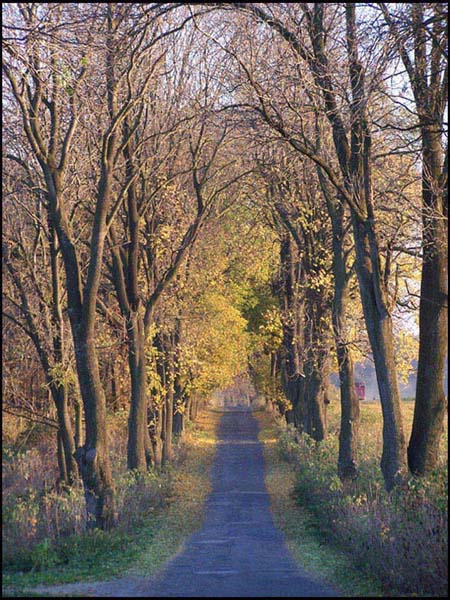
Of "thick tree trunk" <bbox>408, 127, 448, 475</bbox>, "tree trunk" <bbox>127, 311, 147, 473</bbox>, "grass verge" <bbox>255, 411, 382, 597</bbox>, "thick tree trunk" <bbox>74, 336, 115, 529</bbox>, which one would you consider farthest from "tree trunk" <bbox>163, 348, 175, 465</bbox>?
"thick tree trunk" <bbox>408, 127, 448, 475</bbox>

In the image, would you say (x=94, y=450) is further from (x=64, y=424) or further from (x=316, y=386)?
(x=316, y=386)

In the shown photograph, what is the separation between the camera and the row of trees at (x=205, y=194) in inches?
620

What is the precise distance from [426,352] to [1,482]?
732cm

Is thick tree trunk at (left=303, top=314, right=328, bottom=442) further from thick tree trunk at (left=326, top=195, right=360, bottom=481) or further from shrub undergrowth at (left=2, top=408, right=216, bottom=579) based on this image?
shrub undergrowth at (left=2, top=408, right=216, bottom=579)

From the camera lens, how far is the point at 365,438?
3062cm

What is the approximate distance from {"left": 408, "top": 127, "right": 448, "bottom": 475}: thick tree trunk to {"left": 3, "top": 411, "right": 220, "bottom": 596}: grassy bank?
4.66 meters

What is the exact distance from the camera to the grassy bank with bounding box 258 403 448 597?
423 inches

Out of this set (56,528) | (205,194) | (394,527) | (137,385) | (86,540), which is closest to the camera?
(394,527)

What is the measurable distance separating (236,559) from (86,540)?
2448 mm

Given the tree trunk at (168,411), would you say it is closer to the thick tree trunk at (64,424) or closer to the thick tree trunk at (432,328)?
the thick tree trunk at (64,424)

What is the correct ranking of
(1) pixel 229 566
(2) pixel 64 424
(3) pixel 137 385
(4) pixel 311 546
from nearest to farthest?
(1) pixel 229 566 → (4) pixel 311 546 → (2) pixel 64 424 → (3) pixel 137 385

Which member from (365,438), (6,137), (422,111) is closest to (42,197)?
(6,137)

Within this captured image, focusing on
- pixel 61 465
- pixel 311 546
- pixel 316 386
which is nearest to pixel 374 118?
pixel 311 546

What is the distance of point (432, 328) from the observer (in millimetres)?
15734
